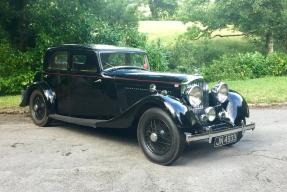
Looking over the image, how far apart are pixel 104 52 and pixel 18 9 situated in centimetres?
805

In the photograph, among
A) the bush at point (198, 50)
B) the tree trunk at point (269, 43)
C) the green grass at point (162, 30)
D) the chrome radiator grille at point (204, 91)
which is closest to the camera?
the chrome radiator grille at point (204, 91)

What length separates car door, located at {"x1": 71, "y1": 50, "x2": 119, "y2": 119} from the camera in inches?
278

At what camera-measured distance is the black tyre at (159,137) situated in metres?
5.66

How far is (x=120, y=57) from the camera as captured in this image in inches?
297

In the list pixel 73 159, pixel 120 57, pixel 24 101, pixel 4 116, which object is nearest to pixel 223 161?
pixel 73 159

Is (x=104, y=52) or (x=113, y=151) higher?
(x=104, y=52)

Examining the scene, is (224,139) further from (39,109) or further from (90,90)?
(39,109)

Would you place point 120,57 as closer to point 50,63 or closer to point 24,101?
point 50,63

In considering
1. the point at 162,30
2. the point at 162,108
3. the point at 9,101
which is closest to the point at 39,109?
the point at 9,101

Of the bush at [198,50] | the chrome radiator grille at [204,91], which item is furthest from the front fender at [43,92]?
the bush at [198,50]

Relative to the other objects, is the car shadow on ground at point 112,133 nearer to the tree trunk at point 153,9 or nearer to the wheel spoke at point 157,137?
the wheel spoke at point 157,137

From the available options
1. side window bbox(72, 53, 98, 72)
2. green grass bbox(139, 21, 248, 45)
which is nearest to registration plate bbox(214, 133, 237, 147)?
side window bbox(72, 53, 98, 72)

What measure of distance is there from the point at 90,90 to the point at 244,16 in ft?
53.2

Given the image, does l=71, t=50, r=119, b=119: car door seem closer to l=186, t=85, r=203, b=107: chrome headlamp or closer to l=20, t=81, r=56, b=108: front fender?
l=20, t=81, r=56, b=108: front fender
